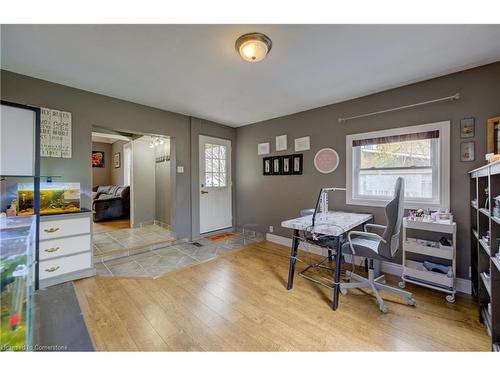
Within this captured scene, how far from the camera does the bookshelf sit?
1.41 m

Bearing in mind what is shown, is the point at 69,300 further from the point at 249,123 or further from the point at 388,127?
the point at 388,127

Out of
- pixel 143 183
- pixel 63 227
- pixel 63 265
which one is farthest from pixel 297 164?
pixel 143 183

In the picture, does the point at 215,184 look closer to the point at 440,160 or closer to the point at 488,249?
the point at 440,160

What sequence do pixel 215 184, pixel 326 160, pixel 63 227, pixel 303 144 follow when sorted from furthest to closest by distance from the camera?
1. pixel 215 184
2. pixel 303 144
3. pixel 326 160
4. pixel 63 227

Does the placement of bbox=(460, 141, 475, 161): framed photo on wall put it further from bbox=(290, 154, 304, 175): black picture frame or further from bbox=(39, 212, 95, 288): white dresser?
bbox=(39, 212, 95, 288): white dresser

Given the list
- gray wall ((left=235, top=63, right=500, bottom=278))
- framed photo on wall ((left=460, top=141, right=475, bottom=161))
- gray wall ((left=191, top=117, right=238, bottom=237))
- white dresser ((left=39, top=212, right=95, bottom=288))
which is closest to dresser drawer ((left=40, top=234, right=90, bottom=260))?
white dresser ((left=39, top=212, right=95, bottom=288))

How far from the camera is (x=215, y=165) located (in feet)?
14.4

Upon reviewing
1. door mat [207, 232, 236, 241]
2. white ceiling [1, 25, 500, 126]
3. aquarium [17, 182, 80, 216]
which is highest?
white ceiling [1, 25, 500, 126]

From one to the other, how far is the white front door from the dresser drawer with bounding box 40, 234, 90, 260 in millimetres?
1927

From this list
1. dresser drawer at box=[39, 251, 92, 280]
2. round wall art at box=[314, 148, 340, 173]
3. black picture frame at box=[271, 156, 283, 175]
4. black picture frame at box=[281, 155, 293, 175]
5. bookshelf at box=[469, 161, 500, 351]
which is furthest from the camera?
black picture frame at box=[271, 156, 283, 175]

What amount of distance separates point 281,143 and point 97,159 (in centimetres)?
691
